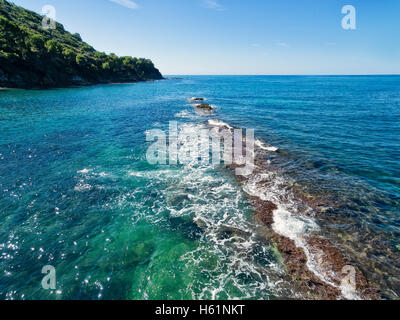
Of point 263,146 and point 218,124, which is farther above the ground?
point 218,124

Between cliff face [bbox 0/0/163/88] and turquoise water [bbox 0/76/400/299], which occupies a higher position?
cliff face [bbox 0/0/163/88]

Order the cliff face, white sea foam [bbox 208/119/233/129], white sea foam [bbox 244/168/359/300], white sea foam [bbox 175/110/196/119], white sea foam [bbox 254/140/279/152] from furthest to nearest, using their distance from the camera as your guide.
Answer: the cliff face, white sea foam [bbox 175/110/196/119], white sea foam [bbox 208/119/233/129], white sea foam [bbox 254/140/279/152], white sea foam [bbox 244/168/359/300]

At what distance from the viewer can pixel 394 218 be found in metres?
12.6

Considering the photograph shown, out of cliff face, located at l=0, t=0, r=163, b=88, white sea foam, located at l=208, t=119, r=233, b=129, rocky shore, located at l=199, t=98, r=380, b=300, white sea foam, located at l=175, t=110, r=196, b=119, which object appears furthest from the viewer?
cliff face, located at l=0, t=0, r=163, b=88

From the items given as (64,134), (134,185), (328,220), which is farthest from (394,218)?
(64,134)

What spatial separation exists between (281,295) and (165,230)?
734 centimetres

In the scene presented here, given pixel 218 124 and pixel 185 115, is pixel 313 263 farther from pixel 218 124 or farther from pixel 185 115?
→ pixel 185 115

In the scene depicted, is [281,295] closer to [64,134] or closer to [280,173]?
[280,173]

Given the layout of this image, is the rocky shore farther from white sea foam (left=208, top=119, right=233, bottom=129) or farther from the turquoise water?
white sea foam (left=208, top=119, right=233, bottom=129)

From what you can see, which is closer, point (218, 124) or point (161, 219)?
point (161, 219)

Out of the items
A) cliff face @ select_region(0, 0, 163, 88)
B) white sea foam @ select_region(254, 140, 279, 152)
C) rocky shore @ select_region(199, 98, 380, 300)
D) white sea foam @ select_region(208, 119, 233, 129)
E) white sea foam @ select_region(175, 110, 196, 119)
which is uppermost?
cliff face @ select_region(0, 0, 163, 88)

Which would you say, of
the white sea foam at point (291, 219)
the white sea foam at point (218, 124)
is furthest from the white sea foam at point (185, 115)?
the white sea foam at point (291, 219)

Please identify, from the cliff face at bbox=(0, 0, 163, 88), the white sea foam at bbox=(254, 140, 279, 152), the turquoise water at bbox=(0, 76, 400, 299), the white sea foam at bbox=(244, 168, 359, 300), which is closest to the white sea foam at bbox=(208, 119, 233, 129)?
the white sea foam at bbox=(254, 140, 279, 152)

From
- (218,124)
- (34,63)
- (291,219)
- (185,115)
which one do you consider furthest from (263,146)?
(34,63)
